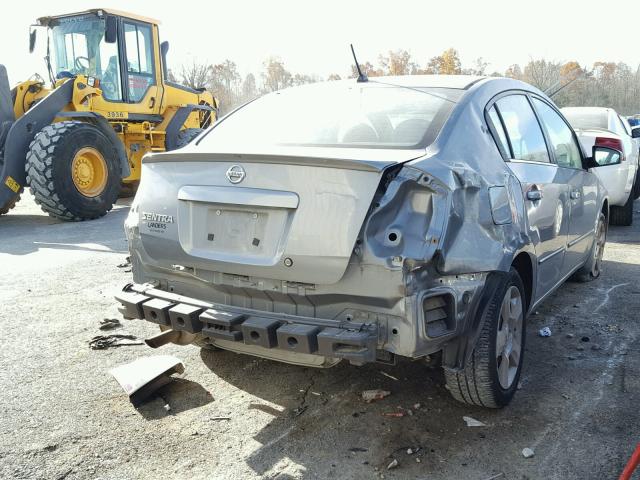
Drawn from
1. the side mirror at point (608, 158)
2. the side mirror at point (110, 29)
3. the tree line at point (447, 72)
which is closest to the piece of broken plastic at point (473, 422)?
the side mirror at point (608, 158)

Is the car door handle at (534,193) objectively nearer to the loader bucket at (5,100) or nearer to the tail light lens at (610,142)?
the tail light lens at (610,142)

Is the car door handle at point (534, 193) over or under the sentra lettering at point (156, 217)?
over

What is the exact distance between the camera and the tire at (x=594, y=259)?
5652 mm

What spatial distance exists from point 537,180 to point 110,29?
8.97 metres

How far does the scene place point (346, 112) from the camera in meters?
3.66

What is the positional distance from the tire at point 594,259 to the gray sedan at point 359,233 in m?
1.98

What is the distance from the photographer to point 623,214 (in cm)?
899

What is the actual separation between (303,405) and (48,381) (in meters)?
1.57

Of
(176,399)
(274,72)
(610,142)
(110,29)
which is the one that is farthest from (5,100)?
(274,72)

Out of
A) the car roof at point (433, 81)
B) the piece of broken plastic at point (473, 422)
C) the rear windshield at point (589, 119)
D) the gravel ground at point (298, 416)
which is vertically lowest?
the piece of broken plastic at point (473, 422)

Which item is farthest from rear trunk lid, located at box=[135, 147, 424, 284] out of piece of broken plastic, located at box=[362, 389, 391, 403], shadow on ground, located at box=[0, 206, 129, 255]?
shadow on ground, located at box=[0, 206, 129, 255]

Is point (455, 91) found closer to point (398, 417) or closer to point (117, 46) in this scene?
point (398, 417)

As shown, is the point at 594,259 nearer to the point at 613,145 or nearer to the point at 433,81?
the point at 613,145

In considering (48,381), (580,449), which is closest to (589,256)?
(580,449)
